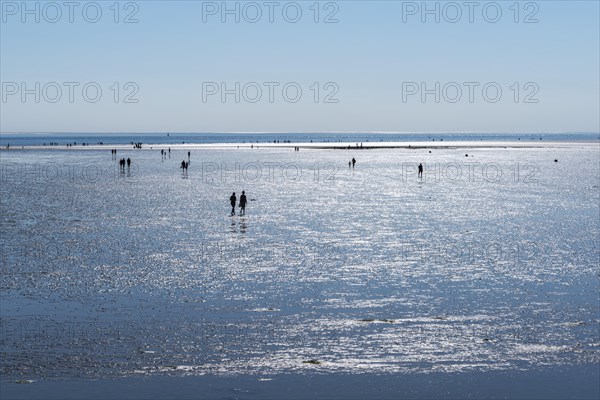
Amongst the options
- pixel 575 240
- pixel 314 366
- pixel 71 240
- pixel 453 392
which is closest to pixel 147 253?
pixel 71 240

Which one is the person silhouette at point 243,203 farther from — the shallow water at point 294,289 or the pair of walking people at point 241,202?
the shallow water at point 294,289

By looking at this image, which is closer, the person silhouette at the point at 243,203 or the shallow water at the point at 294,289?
the shallow water at the point at 294,289

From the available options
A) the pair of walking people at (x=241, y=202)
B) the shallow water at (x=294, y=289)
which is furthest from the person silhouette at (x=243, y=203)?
the shallow water at (x=294, y=289)

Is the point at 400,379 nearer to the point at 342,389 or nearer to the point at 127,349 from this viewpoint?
the point at 342,389

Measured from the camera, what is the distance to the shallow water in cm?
1462

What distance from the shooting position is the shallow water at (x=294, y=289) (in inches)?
576

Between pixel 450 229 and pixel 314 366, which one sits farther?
pixel 450 229

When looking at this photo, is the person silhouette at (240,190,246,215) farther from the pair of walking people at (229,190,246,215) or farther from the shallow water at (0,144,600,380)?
the shallow water at (0,144,600,380)

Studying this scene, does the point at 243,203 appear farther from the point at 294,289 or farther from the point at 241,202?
the point at 294,289

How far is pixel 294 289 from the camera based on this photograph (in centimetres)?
2062

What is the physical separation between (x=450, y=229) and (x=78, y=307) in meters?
20.1

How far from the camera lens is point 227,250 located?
2717 cm

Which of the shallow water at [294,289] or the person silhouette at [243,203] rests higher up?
the person silhouette at [243,203]

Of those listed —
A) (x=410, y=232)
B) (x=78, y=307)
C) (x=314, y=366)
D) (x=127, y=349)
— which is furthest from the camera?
(x=410, y=232)
